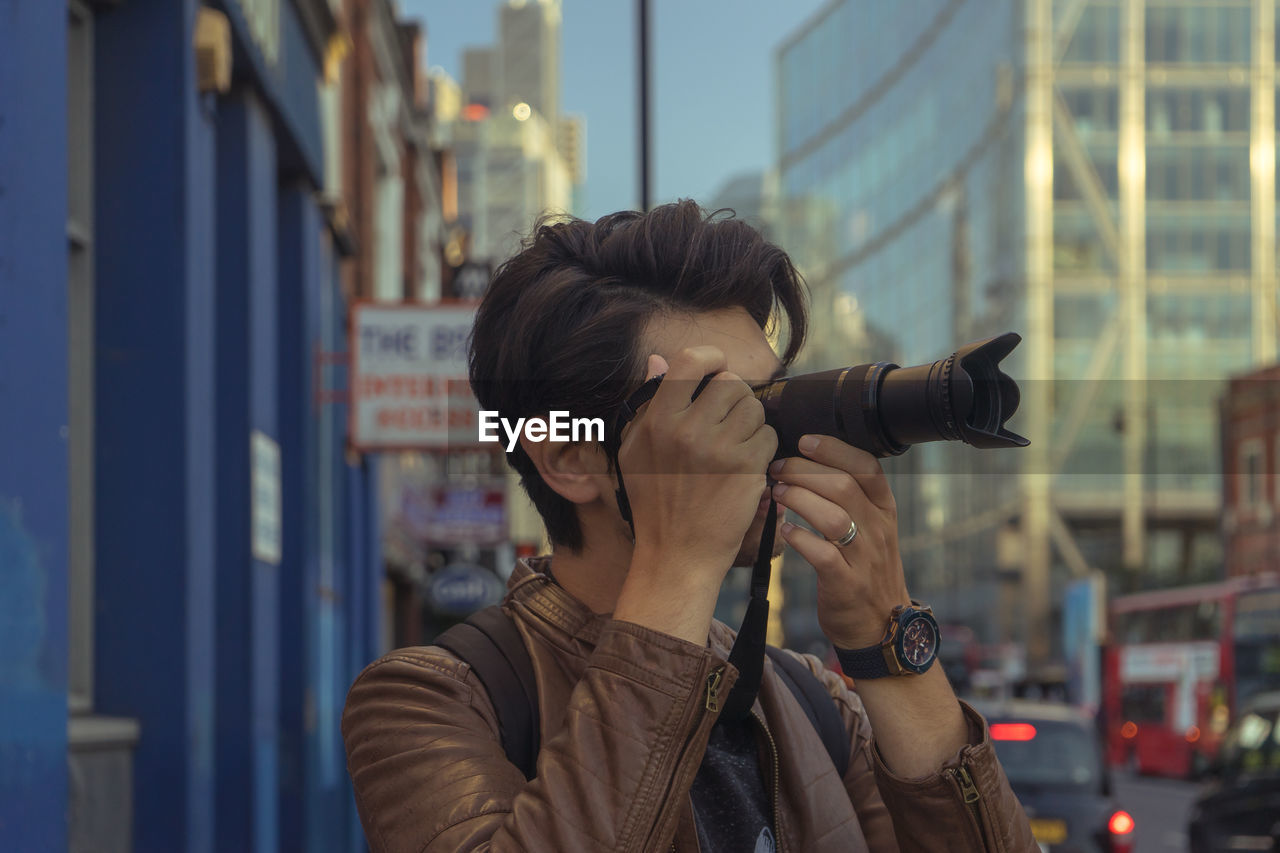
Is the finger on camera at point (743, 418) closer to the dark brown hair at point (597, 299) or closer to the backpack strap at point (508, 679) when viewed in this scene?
the dark brown hair at point (597, 299)

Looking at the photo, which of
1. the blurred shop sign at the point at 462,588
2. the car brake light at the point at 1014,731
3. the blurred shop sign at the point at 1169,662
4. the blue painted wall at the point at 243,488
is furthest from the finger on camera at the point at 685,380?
the blurred shop sign at the point at 1169,662

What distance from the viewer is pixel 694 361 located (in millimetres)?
1665

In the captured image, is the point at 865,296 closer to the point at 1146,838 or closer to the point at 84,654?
the point at 1146,838

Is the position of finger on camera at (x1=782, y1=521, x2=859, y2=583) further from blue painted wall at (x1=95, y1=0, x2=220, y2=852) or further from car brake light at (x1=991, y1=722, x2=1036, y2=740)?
car brake light at (x1=991, y1=722, x2=1036, y2=740)

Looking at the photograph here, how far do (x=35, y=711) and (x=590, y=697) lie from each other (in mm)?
2322

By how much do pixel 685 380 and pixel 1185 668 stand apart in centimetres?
2749

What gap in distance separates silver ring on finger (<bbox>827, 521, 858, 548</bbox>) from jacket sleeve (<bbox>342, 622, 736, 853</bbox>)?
187 mm

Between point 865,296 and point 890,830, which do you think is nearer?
point 890,830

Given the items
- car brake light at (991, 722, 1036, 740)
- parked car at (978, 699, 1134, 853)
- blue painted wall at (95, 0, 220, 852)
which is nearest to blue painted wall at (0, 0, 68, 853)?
blue painted wall at (95, 0, 220, 852)

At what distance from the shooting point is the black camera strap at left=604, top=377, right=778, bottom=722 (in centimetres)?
185

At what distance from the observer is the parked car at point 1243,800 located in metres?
8.11

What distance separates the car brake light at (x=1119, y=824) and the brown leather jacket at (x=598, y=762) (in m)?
6.43

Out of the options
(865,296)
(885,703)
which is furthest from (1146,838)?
(865,296)

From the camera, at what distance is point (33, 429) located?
363 cm
